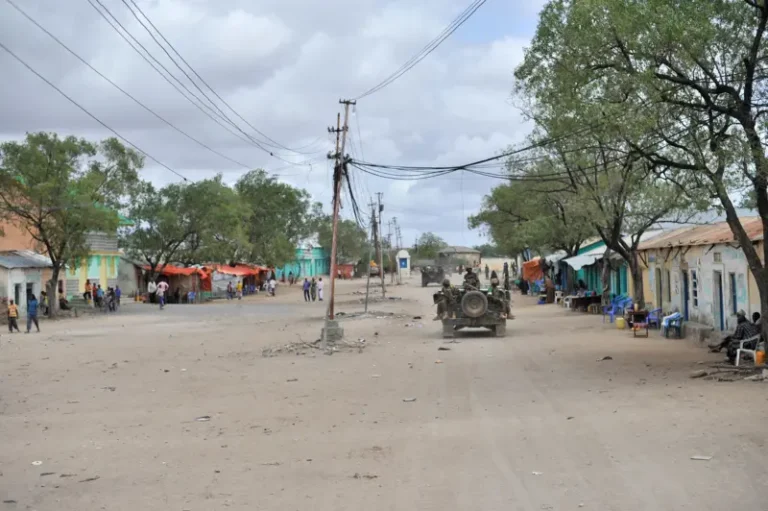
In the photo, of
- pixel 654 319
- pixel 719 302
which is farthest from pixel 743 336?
pixel 654 319

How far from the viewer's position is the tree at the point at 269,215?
243 feet

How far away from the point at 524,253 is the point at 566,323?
39668 millimetres

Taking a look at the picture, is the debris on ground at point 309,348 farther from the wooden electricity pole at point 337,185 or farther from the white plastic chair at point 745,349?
the white plastic chair at point 745,349

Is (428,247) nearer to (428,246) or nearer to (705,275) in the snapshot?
(428,246)

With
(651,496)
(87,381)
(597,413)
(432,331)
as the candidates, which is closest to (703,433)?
(597,413)

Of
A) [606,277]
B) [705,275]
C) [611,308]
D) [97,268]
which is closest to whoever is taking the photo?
[705,275]

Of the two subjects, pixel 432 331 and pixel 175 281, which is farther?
pixel 175 281

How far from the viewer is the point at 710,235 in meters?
22.9

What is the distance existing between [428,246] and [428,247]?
0.78 meters

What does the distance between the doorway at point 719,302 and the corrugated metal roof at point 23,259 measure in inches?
1176

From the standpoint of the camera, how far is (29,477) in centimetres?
863

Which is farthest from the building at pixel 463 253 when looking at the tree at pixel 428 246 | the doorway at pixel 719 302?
the doorway at pixel 719 302

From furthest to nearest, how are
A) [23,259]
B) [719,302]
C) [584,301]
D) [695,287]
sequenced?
1. [23,259]
2. [584,301]
3. [695,287]
4. [719,302]

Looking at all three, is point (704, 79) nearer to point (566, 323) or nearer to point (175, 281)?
point (566, 323)
